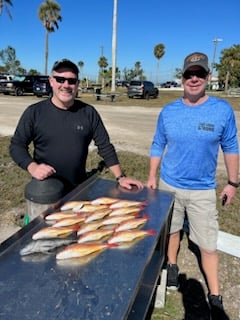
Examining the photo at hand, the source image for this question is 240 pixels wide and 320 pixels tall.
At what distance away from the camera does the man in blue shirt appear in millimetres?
2580

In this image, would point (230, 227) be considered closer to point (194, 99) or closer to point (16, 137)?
point (194, 99)

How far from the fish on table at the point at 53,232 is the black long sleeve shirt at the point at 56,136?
79 cm

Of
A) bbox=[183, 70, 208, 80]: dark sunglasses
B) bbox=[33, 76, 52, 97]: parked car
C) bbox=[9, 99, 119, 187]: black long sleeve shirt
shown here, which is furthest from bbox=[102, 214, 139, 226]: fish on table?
bbox=[33, 76, 52, 97]: parked car

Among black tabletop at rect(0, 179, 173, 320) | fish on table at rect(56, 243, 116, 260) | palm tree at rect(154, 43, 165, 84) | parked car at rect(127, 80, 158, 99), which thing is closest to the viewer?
black tabletop at rect(0, 179, 173, 320)

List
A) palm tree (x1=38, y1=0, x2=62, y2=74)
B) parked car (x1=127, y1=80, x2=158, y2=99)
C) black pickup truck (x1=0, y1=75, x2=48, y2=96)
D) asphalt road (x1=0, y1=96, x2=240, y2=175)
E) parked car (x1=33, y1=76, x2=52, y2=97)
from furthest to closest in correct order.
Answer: palm tree (x1=38, y1=0, x2=62, y2=74) → parked car (x1=127, y1=80, x2=158, y2=99) → black pickup truck (x1=0, y1=75, x2=48, y2=96) → parked car (x1=33, y1=76, x2=52, y2=97) → asphalt road (x1=0, y1=96, x2=240, y2=175)

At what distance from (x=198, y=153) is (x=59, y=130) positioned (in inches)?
43.2

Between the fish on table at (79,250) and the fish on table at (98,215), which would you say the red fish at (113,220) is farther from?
the fish on table at (79,250)

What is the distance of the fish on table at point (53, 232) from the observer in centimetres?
177

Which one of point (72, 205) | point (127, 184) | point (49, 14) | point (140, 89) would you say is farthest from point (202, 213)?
point (49, 14)

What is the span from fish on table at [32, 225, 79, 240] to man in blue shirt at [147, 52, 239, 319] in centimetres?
120

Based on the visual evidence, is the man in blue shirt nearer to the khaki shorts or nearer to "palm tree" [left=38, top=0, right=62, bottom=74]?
the khaki shorts

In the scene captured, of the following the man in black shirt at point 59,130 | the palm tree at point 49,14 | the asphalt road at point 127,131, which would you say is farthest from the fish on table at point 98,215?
the palm tree at point 49,14

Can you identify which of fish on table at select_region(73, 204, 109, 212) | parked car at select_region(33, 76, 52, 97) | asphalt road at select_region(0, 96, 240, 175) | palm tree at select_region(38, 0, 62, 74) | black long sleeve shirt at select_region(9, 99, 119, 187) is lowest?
asphalt road at select_region(0, 96, 240, 175)

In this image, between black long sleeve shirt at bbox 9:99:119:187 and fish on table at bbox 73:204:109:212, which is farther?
black long sleeve shirt at bbox 9:99:119:187
